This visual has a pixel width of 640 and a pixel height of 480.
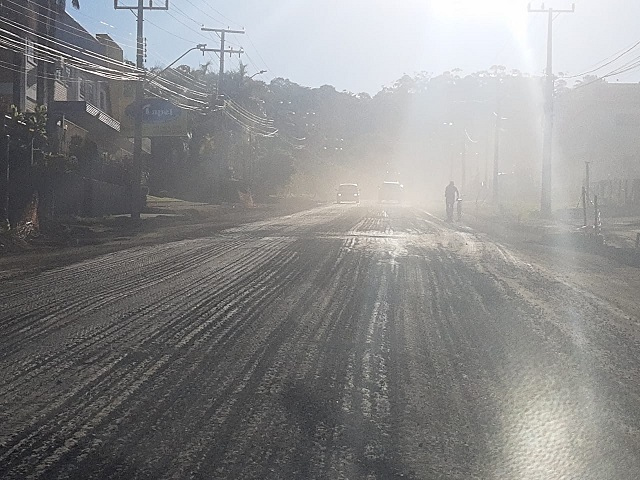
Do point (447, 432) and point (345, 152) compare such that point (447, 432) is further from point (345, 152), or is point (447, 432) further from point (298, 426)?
point (345, 152)

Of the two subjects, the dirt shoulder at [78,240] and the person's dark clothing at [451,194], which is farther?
the person's dark clothing at [451,194]

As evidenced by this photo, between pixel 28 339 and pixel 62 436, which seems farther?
pixel 28 339

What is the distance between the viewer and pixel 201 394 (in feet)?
21.0

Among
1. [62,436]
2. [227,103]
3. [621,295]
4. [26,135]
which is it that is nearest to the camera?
[62,436]

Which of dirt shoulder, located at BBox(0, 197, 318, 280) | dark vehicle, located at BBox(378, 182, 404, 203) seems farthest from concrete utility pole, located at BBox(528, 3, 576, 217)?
dark vehicle, located at BBox(378, 182, 404, 203)

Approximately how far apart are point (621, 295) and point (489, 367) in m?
5.95

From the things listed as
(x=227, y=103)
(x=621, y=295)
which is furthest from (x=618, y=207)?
(x=621, y=295)

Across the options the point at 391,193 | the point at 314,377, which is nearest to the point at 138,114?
the point at 314,377

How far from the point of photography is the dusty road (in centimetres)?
514

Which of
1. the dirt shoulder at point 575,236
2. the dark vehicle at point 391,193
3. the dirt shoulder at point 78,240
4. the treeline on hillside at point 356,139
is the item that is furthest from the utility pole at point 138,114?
the dark vehicle at point 391,193

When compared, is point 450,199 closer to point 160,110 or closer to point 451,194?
point 451,194

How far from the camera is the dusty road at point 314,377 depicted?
16.9ft

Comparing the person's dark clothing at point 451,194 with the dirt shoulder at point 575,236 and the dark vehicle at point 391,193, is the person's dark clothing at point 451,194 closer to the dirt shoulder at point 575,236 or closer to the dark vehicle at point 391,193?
the dirt shoulder at point 575,236

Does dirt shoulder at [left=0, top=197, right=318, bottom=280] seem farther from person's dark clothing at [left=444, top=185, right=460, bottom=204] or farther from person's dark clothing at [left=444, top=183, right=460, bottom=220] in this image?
person's dark clothing at [left=444, top=185, right=460, bottom=204]
